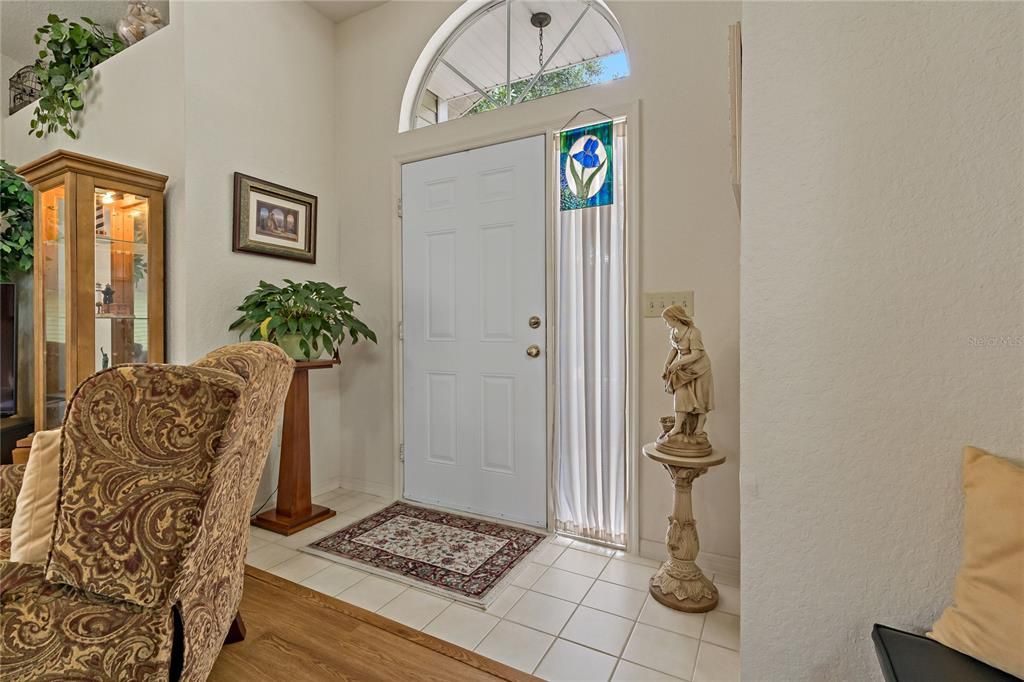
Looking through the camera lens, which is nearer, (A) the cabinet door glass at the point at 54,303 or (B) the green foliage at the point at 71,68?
(A) the cabinet door glass at the point at 54,303

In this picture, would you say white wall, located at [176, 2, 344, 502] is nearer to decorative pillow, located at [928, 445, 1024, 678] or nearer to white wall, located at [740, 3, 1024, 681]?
white wall, located at [740, 3, 1024, 681]

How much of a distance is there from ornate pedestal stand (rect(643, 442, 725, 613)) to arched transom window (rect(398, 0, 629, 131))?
1.81m

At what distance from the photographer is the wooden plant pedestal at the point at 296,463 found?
93.9 inches

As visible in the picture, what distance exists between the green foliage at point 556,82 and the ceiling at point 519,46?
0.10ft

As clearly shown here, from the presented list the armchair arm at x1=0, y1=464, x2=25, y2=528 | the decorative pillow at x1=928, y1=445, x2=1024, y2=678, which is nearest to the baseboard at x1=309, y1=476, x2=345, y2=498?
the armchair arm at x1=0, y1=464, x2=25, y2=528

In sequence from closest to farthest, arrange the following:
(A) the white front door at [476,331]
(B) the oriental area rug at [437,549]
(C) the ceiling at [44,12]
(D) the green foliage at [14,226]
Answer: (B) the oriental area rug at [437,549], (A) the white front door at [476,331], (D) the green foliage at [14,226], (C) the ceiling at [44,12]

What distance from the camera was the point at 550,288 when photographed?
2318mm

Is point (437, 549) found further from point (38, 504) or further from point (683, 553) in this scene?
point (38, 504)

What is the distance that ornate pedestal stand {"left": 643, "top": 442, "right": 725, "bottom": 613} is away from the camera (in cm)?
169

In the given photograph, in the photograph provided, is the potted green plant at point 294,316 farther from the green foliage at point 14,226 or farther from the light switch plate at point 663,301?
the light switch plate at point 663,301

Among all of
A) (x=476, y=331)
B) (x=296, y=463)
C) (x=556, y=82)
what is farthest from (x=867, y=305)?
(x=296, y=463)

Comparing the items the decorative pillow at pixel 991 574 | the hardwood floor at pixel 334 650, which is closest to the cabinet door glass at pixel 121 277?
the hardwood floor at pixel 334 650

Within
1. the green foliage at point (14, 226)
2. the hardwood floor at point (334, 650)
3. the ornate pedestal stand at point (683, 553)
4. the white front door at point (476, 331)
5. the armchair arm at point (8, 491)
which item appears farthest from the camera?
the green foliage at point (14, 226)

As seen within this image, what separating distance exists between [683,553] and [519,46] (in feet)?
8.53
